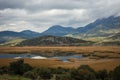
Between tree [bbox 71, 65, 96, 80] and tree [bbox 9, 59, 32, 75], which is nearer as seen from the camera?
tree [bbox 71, 65, 96, 80]

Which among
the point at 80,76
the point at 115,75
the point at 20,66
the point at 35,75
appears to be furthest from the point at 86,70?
the point at 20,66

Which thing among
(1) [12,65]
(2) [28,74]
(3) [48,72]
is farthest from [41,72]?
(1) [12,65]

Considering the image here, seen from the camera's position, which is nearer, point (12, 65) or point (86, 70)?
point (86, 70)

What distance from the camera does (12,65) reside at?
58594 mm

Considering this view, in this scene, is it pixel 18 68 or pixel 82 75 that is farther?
pixel 18 68

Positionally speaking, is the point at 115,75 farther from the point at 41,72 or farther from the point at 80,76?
the point at 41,72

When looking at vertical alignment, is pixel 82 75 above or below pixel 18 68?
below

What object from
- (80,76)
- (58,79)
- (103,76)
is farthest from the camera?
(103,76)

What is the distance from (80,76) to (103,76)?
6.39 m

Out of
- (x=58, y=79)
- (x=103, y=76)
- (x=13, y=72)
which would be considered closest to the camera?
(x=58, y=79)

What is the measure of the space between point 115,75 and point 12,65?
81.4 ft

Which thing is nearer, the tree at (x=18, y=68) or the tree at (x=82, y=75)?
the tree at (x=82, y=75)

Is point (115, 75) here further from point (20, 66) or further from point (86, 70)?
point (20, 66)

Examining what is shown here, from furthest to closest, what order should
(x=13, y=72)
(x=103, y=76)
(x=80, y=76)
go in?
(x=13, y=72), (x=103, y=76), (x=80, y=76)
